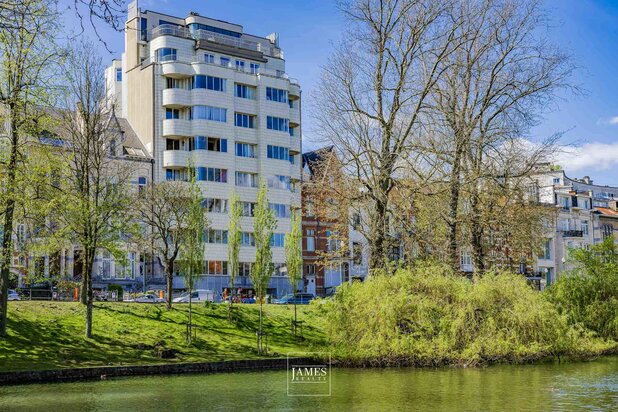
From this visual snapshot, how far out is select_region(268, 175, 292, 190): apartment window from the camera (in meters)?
80.9

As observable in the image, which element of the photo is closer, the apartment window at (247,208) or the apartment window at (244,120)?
the apartment window at (247,208)

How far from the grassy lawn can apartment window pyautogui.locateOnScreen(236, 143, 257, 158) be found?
1321 inches

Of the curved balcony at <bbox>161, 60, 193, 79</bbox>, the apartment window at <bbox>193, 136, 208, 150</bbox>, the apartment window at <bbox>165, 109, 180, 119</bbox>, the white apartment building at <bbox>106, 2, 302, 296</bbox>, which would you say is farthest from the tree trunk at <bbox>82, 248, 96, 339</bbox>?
the curved balcony at <bbox>161, 60, 193, 79</bbox>

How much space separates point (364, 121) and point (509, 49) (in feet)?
31.9

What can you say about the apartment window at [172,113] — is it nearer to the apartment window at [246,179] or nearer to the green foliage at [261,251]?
the apartment window at [246,179]

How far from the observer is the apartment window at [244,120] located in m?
79.8

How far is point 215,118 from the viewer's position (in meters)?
77.5

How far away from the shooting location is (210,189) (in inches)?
3002

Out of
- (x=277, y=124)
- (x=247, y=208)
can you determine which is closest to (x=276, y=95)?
(x=277, y=124)

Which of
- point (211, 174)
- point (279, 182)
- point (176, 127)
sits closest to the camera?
point (176, 127)

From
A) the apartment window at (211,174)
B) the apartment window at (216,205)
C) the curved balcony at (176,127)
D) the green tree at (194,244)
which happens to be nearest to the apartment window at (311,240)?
the apartment window at (216,205)

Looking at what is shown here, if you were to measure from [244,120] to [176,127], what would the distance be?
24.6 feet

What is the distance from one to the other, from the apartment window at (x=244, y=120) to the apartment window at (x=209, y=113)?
2002 millimetres

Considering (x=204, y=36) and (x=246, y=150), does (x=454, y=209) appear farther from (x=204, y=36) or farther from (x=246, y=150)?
(x=204, y=36)
